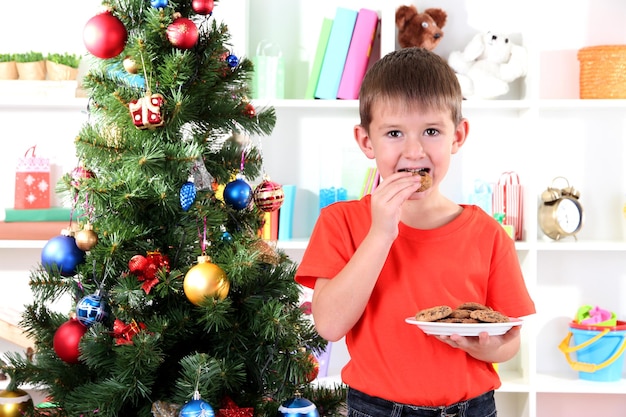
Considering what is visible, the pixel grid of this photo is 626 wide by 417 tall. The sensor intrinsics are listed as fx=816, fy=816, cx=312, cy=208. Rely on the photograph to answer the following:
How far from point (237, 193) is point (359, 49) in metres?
1.36

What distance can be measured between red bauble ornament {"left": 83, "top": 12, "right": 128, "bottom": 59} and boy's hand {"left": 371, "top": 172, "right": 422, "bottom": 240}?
0.72 m

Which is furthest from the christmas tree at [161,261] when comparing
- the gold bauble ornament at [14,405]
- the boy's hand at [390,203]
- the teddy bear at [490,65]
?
the teddy bear at [490,65]

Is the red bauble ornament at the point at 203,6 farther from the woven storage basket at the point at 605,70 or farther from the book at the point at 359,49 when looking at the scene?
the woven storage basket at the point at 605,70

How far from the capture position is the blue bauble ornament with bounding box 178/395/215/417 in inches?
55.4

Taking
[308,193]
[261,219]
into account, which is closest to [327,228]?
[261,219]

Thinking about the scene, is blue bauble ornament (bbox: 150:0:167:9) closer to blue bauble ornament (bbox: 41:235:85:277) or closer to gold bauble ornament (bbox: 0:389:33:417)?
blue bauble ornament (bbox: 41:235:85:277)

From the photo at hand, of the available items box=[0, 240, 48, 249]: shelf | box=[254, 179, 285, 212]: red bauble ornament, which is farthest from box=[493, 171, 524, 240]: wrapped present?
box=[0, 240, 48, 249]: shelf

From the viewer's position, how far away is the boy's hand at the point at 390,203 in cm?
115

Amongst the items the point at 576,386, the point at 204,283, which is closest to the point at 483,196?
the point at 576,386

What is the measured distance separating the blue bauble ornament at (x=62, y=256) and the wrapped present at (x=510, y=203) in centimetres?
179

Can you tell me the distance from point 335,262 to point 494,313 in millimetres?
251

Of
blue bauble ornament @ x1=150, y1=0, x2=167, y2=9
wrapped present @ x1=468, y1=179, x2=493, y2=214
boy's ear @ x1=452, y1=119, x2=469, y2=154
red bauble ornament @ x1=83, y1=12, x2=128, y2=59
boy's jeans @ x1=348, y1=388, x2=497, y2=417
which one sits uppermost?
blue bauble ornament @ x1=150, y1=0, x2=167, y2=9

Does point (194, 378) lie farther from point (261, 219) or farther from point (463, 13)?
point (463, 13)

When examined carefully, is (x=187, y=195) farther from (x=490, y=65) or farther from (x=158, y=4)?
(x=490, y=65)
